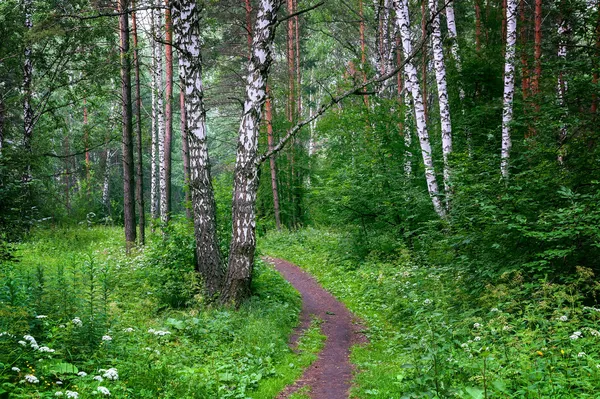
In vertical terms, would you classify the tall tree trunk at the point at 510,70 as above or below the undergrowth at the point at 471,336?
above

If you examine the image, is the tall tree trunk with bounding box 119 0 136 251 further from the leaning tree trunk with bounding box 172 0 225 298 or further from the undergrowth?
the undergrowth

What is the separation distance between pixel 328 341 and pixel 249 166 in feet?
12.9

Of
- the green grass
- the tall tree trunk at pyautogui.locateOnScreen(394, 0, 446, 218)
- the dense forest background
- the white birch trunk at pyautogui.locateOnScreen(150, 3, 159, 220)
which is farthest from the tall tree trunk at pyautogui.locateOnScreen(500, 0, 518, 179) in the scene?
the white birch trunk at pyautogui.locateOnScreen(150, 3, 159, 220)

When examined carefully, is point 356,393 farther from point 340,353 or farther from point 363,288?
point 363,288

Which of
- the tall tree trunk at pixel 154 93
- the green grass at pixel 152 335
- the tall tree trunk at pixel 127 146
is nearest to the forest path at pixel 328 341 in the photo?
the green grass at pixel 152 335

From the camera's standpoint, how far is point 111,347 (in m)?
5.38

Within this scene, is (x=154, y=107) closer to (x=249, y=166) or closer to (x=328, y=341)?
(x=249, y=166)

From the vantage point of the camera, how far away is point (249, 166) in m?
8.87

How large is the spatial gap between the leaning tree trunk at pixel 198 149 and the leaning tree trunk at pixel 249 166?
441 mm

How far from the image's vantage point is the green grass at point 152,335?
4.55 meters

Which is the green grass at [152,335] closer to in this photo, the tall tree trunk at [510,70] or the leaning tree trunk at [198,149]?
the leaning tree trunk at [198,149]

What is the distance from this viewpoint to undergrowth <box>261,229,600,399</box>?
13.7 ft

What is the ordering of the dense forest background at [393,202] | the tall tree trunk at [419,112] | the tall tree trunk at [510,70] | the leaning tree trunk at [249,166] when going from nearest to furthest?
1. the dense forest background at [393,202]
2. the leaning tree trunk at [249,166]
3. the tall tree trunk at [510,70]
4. the tall tree trunk at [419,112]

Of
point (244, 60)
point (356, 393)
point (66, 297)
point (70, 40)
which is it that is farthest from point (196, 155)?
point (244, 60)
